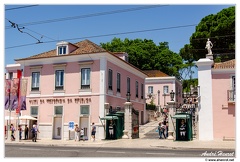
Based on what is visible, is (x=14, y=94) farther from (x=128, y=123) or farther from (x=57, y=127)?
(x=128, y=123)

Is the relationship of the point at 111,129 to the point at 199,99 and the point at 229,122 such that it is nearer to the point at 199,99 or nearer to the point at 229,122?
the point at 199,99

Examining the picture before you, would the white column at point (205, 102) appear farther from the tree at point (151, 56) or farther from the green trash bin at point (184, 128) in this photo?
the tree at point (151, 56)

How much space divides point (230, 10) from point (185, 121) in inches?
849

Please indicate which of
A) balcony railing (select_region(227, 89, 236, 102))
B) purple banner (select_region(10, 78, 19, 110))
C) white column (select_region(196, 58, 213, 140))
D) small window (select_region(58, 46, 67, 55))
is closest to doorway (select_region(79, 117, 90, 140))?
purple banner (select_region(10, 78, 19, 110))

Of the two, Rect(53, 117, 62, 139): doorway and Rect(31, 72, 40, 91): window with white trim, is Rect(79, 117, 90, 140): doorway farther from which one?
Rect(31, 72, 40, 91): window with white trim

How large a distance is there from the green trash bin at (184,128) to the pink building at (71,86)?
20.6 feet

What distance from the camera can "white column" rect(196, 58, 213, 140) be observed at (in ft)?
77.0

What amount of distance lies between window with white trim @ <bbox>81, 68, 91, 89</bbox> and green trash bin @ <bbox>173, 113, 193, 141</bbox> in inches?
331

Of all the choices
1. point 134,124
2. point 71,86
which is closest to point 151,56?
point 71,86

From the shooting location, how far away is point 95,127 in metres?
26.5

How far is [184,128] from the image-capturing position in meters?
24.3

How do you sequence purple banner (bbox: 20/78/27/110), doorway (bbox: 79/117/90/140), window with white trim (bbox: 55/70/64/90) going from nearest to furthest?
purple banner (bbox: 20/78/27/110) < doorway (bbox: 79/117/90/140) < window with white trim (bbox: 55/70/64/90)

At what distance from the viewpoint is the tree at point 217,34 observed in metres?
39.0

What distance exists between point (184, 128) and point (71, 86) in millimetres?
10540
